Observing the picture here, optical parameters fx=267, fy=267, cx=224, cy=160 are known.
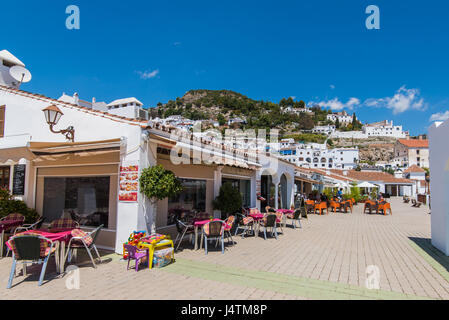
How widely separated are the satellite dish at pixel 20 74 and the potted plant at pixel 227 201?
992 cm

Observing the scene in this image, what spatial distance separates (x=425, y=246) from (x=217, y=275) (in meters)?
7.69

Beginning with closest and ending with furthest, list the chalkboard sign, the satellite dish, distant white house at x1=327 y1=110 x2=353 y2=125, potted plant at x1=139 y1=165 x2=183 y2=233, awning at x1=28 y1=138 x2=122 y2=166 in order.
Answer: potted plant at x1=139 y1=165 x2=183 y2=233
awning at x1=28 y1=138 x2=122 y2=166
the chalkboard sign
the satellite dish
distant white house at x1=327 y1=110 x2=353 y2=125

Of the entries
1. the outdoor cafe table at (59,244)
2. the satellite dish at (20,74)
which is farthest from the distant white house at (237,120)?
the outdoor cafe table at (59,244)

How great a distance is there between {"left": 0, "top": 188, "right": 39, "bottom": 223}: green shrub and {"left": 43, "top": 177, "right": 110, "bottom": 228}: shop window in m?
0.49

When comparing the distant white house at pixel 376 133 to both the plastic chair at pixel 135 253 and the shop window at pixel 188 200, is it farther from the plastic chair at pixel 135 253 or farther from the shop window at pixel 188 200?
the plastic chair at pixel 135 253

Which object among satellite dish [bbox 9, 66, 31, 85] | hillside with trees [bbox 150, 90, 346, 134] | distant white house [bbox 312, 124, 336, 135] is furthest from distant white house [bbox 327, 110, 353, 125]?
satellite dish [bbox 9, 66, 31, 85]

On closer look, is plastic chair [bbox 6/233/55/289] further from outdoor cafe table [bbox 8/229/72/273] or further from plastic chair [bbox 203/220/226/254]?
plastic chair [bbox 203/220/226/254]

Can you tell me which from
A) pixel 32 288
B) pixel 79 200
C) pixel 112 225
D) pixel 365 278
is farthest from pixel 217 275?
pixel 79 200

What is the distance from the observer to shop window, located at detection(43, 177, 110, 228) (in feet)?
28.2

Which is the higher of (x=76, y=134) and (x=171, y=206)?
(x=76, y=134)

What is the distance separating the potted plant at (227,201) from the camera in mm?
11180

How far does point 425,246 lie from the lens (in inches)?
357

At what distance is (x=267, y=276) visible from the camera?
229 inches
